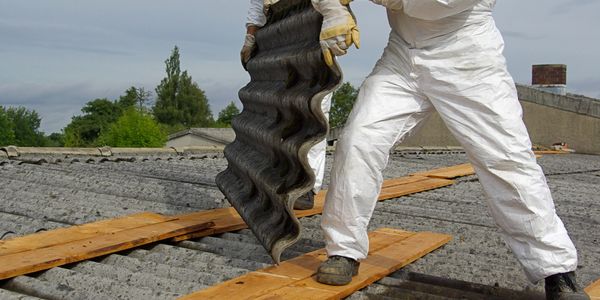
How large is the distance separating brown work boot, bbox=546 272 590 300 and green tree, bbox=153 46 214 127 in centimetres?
6678

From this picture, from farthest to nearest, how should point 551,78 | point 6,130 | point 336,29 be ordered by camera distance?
1. point 6,130
2. point 551,78
3. point 336,29

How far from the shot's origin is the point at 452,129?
291cm

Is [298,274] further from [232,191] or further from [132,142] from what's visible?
[132,142]

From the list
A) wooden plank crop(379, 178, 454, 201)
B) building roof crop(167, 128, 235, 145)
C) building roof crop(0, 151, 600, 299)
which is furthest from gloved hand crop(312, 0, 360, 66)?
building roof crop(167, 128, 235, 145)

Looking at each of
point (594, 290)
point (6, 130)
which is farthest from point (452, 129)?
point (6, 130)

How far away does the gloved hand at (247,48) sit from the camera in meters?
4.25

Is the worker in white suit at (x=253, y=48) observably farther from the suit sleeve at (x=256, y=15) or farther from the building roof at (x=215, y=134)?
the building roof at (x=215, y=134)

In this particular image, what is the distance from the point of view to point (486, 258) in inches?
133

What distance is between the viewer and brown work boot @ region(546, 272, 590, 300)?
2.75 metres

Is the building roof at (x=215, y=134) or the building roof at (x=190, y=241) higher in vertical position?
the building roof at (x=190, y=241)

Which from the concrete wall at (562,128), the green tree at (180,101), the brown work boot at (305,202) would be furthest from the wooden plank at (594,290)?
the green tree at (180,101)

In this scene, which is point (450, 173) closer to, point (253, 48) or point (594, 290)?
point (253, 48)

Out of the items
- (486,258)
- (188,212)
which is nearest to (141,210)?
(188,212)

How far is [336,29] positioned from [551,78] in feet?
52.0
